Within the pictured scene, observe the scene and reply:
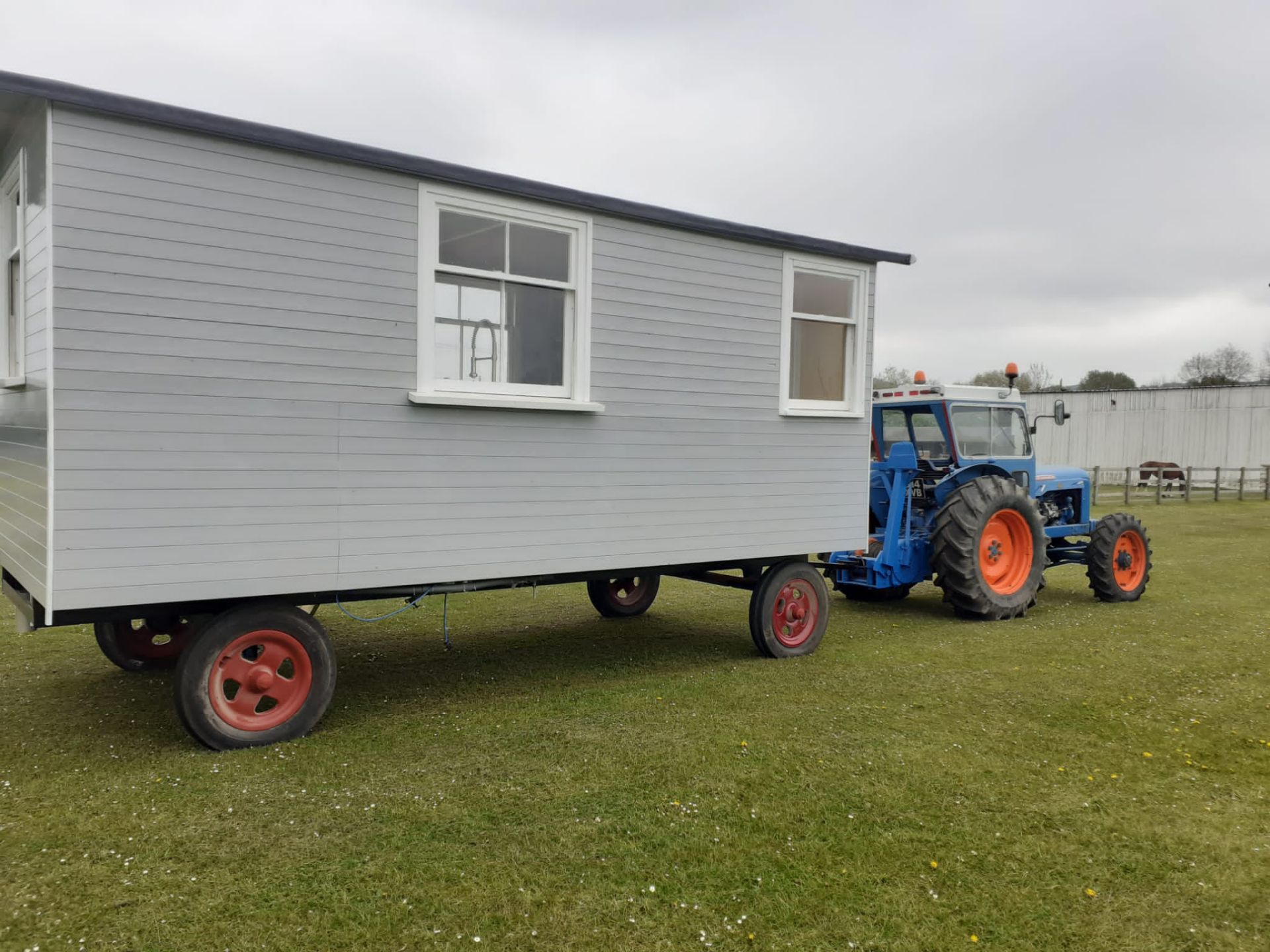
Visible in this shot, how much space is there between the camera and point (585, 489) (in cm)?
641

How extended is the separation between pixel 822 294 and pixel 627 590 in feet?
12.4

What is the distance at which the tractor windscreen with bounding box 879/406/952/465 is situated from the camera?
1023 centimetres

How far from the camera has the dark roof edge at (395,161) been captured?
454cm

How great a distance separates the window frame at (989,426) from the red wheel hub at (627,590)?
149 inches

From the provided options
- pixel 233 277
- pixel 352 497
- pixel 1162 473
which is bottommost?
pixel 1162 473

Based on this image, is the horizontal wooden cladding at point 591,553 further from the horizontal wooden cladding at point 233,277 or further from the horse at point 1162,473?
the horse at point 1162,473

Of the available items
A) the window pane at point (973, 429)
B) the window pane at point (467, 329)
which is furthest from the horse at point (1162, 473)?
the window pane at point (467, 329)

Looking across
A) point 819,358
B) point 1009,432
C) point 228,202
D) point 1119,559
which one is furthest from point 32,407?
point 1119,559

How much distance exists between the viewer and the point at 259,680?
5184 millimetres

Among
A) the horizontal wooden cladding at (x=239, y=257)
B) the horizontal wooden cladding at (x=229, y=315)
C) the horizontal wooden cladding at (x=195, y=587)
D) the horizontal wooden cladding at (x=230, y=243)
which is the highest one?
the horizontal wooden cladding at (x=230, y=243)

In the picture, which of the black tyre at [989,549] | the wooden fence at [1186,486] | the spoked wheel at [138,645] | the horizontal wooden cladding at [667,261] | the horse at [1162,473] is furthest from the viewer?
the horse at [1162,473]

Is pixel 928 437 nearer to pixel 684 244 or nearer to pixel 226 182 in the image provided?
pixel 684 244

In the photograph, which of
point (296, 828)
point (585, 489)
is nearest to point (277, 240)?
point (585, 489)

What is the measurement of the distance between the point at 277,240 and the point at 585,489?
2.52 m
